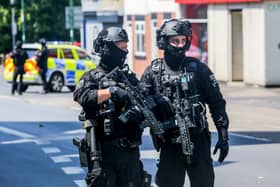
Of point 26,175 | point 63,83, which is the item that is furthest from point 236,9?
point 26,175

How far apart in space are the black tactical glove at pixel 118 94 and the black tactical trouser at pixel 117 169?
0.38 m

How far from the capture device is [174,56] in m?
7.32

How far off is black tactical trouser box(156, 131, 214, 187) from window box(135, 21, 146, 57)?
33.7 meters

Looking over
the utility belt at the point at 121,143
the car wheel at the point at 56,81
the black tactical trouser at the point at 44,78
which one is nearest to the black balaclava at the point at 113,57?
the utility belt at the point at 121,143

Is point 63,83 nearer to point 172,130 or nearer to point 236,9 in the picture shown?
point 236,9

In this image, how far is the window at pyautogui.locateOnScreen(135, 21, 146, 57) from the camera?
41.4 metres

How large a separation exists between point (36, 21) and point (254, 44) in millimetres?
32562

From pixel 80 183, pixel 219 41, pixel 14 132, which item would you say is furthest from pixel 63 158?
pixel 219 41

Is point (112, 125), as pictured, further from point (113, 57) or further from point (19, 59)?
point (19, 59)

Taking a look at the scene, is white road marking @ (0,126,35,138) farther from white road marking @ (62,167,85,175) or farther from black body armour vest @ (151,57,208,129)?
black body armour vest @ (151,57,208,129)

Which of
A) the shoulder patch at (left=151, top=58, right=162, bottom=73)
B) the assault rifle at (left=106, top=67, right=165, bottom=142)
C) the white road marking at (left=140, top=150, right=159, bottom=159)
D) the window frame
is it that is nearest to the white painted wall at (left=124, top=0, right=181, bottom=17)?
the window frame

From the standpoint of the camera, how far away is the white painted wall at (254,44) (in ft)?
96.6

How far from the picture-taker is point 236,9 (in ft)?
104

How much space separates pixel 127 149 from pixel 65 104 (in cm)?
1856
